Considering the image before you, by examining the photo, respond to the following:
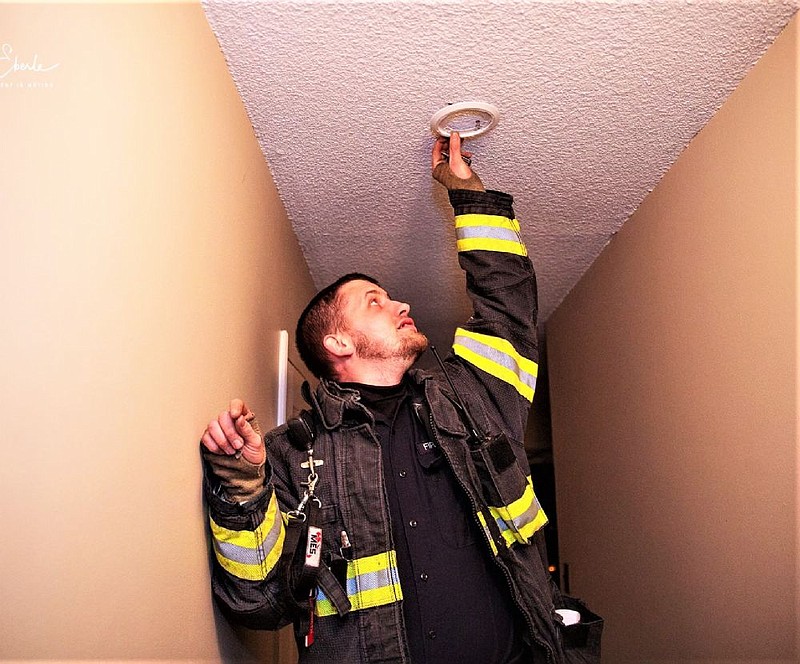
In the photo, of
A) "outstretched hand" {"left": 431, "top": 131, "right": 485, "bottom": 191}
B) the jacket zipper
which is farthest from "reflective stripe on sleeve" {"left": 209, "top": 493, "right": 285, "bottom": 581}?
"outstretched hand" {"left": 431, "top": 131, "right": 485, "bottom": 191}

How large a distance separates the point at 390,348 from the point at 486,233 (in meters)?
0.37

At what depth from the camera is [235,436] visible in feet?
4.03

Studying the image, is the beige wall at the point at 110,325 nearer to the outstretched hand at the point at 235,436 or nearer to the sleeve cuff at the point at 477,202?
the outstretched hand at the point at 235,436

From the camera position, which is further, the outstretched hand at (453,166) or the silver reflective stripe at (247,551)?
the outstretched hand at (453,166)

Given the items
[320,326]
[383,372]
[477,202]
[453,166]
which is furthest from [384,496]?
[453,166]

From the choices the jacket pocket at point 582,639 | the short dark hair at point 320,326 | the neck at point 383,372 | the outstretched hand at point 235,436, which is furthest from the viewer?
the short dark hair at point 320,326

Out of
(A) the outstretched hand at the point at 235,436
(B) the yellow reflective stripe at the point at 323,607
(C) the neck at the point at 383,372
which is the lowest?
(B) the yellow reflective stripe at the point at 323,607

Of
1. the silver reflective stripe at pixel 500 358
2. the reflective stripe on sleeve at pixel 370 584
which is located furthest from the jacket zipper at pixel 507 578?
the silver reflective stripe at pixel 500 358

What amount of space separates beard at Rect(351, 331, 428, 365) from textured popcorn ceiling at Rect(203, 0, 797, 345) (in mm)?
512

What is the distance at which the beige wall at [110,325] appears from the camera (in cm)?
73

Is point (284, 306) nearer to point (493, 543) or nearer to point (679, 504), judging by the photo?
point (493, 543)

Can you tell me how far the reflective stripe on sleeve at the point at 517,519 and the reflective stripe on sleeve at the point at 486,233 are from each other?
1.94ft

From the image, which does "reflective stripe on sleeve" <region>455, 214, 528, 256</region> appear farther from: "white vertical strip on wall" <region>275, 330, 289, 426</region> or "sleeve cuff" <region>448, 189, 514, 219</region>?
"white vertical strip on wall" <region>275, 330, 289, 426</region>

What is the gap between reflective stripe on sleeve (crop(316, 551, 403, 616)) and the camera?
134 centimetres
